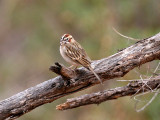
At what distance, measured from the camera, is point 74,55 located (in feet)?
26.2

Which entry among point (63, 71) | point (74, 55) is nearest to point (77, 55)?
point (74, 55)

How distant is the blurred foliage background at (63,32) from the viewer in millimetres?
13453

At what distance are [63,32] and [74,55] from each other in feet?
24.8

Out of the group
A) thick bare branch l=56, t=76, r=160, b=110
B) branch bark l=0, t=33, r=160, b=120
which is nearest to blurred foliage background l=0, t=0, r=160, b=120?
thick bare branch l=56, t=76, r=160, b=110

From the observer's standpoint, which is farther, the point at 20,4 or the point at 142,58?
the point at 20,4

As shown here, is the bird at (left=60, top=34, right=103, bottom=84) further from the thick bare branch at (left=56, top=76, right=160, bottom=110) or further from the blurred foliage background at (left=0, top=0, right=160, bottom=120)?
the blurred foliage background at (left=0, top=0, right=160, bottom=120)

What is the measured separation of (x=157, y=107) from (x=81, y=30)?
476 cm

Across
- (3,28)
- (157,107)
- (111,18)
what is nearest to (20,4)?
(3,28)

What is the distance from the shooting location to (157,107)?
11617 millimetres

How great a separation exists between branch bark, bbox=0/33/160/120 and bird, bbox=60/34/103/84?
0.13 m

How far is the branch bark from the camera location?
7.69 meters

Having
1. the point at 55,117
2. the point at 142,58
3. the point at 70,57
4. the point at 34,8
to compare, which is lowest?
the point at 142,58

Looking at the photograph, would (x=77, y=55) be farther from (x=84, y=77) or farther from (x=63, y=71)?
(x=63, y=71)

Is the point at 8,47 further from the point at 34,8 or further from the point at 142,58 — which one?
the point at 142,58
